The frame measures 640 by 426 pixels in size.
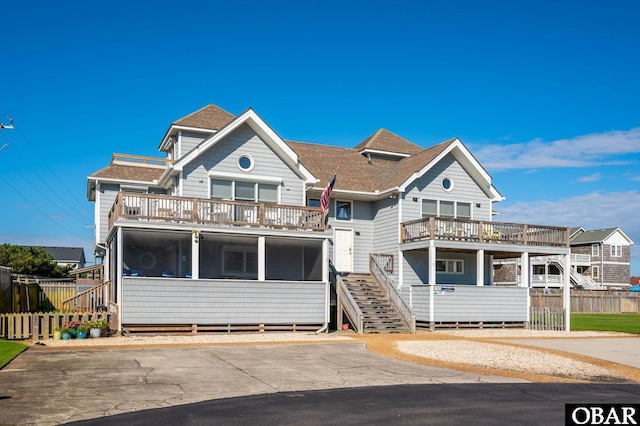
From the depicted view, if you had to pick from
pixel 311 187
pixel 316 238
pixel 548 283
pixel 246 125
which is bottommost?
pixel 548 283

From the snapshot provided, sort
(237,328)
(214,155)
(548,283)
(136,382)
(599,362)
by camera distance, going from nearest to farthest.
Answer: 1. (136,382)
2. (599,362)
3. (237,328)
4. (214,155)
5. (548,283)

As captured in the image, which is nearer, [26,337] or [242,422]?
[242,422]

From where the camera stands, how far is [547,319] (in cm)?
3023

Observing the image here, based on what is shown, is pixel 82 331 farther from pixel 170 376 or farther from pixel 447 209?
pixel 447 209

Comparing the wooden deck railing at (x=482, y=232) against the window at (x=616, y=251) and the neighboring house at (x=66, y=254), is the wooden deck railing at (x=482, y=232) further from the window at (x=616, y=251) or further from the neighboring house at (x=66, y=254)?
the neighboring house at (x=66, y=254)

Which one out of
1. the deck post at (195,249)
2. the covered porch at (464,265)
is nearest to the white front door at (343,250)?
the covered porch at (464,265)

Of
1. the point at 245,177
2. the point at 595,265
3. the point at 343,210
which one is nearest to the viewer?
the point at 245,177

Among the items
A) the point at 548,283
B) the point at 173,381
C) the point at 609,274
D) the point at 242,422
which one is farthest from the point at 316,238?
the point at 609,274

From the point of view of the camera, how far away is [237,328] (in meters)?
24.7

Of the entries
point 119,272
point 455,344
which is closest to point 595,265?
point 455,344

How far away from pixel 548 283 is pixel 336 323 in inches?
1855

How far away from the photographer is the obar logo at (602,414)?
354 inches

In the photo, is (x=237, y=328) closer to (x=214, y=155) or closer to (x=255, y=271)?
(x=255, y=271)

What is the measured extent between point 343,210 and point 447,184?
17.3ft
